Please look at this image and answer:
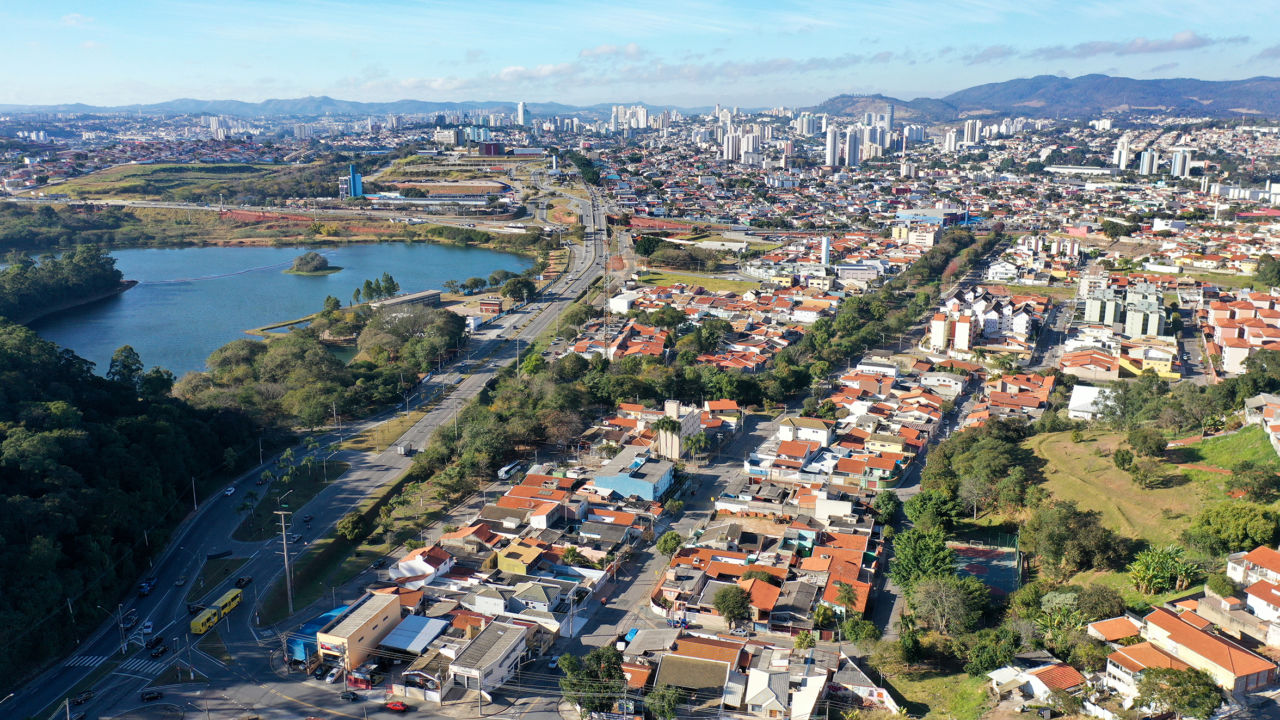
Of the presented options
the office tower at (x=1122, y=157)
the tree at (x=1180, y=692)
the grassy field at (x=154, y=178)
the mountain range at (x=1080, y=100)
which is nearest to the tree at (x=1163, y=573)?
the tree at (x=1180, y=692)

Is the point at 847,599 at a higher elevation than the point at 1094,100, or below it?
below

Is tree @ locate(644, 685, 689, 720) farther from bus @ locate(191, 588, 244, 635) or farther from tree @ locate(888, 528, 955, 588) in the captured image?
bus @ locate(191, 588, 244, 635)

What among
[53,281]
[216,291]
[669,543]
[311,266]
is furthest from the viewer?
[311,266]

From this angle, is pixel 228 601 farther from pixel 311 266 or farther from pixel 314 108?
pixel 314 108

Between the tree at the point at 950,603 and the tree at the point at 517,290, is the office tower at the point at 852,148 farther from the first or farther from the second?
the tree at the point at 950,603

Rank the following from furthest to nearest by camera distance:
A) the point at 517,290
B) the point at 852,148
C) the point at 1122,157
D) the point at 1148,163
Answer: the point at 852,148 → the point at 1122,157 → the point at 1148,163 → the point at 517,290

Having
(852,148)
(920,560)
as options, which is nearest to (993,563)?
(920,560)
